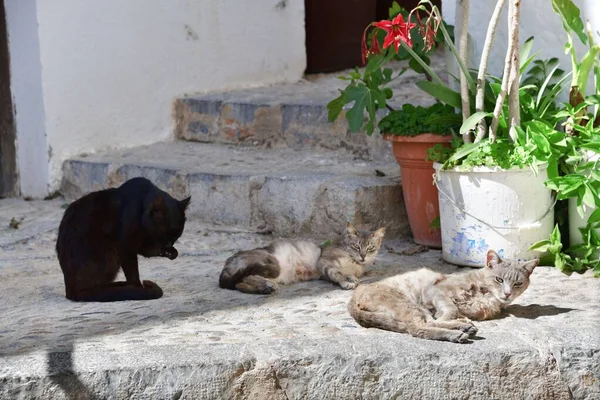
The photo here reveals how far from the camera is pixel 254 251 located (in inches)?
182

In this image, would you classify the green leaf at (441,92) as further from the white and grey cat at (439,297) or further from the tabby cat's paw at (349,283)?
the white and grey cat at (439,297)

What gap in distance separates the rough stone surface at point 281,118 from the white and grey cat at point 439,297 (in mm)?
2070

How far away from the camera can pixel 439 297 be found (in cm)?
382

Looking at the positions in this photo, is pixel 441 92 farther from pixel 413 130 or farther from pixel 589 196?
pixel 589 196

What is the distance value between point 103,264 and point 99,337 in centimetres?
68

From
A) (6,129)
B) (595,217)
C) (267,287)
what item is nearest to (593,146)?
(595,217)

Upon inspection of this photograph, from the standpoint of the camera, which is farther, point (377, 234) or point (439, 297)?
point (377, 234)

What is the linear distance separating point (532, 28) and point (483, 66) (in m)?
0.58

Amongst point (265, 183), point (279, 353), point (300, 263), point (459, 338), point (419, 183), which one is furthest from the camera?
point (265, 183)

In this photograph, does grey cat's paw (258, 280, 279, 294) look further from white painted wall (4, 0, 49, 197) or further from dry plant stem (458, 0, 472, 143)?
white painted wall (4, 0, 49, 197)

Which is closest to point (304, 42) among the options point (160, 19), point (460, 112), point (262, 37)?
point (262, 37)

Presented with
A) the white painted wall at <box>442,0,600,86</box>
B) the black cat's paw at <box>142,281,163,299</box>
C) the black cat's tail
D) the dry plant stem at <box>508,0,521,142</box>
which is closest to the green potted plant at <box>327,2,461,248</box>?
the white painted wall at <box>442,0,600,86</box>

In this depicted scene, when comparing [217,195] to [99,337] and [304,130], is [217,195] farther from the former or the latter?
[99,337]

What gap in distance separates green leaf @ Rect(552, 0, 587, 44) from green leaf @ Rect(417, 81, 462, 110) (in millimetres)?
613
